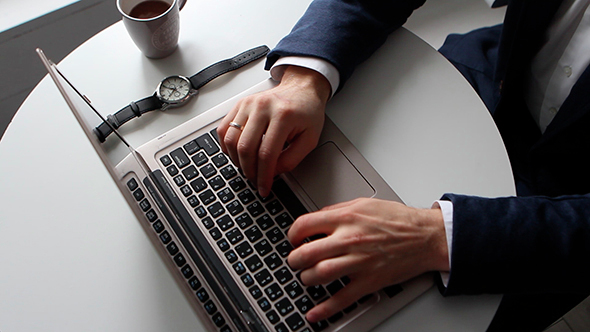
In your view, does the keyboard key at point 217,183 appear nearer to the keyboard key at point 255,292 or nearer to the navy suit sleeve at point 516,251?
the keyboard key at point 255,292

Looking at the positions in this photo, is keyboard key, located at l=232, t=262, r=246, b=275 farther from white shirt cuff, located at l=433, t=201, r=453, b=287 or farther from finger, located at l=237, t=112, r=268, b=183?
white shirt cuff, located at l=433, t=201, r=453, b=287

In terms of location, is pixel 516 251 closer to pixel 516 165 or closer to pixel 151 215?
pixel 516 165

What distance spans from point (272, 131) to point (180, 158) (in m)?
0.15

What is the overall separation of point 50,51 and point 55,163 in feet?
2.80

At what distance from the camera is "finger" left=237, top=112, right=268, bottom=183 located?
0.65 meters

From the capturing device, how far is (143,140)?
2.46 feet

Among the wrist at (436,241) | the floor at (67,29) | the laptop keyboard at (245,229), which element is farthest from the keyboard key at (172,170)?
the floor at (67,29)

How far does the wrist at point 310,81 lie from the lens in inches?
29.5

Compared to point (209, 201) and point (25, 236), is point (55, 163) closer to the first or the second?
point (25, 236)

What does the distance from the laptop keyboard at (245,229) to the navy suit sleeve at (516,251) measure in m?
0.11

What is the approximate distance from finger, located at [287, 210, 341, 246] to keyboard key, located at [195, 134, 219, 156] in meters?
0.19

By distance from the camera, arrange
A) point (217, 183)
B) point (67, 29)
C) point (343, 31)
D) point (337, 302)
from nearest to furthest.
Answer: point (337, 302) → point (217, 183) → point (343, 31) → point (67, 29)

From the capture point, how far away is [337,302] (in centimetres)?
58

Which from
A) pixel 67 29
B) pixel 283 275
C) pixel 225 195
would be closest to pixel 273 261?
pixel 283 275
